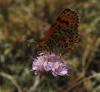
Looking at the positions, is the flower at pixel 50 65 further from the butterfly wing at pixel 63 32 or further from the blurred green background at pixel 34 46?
the blurred green background at pixel 34 46

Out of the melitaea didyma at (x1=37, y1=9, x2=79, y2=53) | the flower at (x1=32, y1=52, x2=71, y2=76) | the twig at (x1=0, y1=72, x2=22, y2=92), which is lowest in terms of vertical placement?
the flower at (x1=32, y1=52, x2=71, y2=76)

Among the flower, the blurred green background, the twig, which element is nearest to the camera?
the flower

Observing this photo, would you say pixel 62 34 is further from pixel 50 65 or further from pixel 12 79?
pixel 12 79

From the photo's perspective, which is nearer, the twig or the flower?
the flower

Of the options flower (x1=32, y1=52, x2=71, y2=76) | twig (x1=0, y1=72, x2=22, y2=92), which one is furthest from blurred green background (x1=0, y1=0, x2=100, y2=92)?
flower (x1=32, y1=52, x2=71, y2=76)

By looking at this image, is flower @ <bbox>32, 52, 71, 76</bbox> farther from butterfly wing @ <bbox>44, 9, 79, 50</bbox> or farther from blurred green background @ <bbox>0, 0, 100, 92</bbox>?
blurred green background @ <bbox>0, 0, 100, 92</bbox>

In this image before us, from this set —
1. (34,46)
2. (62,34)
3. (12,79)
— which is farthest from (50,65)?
(34,46)

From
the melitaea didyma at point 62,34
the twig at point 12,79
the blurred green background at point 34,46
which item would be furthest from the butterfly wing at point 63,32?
the twig at point 12,79
